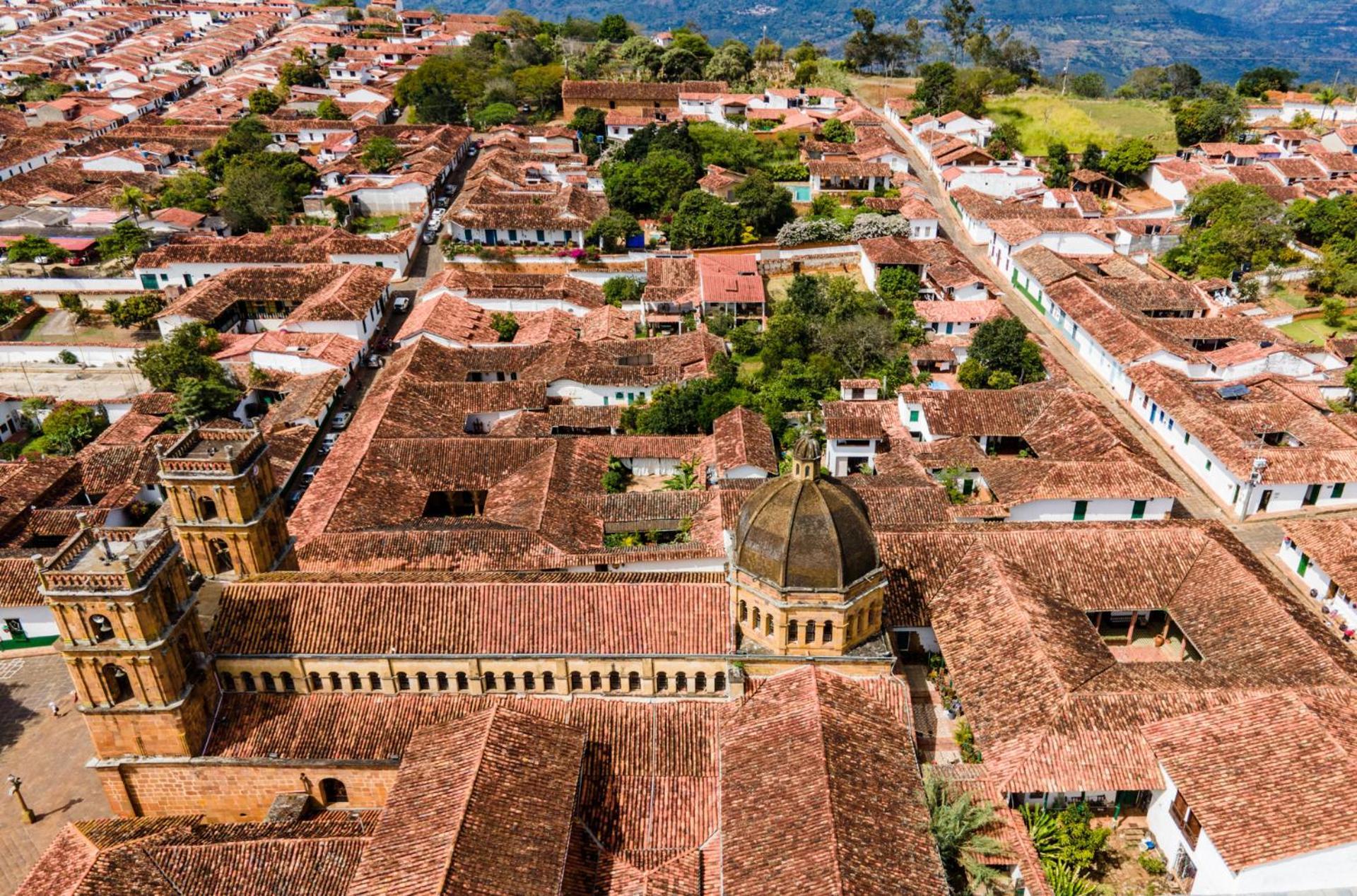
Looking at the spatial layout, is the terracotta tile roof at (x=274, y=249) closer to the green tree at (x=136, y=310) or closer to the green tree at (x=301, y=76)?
the green tree at (x=136, y=310)

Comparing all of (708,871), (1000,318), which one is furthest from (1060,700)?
(1000,318)

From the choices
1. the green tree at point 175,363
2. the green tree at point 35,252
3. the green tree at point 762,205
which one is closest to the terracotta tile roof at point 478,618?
the green tree at point 175,363

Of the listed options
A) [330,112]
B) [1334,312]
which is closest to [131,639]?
[1334,312]

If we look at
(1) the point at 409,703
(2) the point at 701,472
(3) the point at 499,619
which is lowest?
(2) the point at 701,472

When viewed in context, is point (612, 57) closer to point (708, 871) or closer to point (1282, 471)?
point (1282, 471)

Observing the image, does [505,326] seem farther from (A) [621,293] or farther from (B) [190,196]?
(B) [190,196]
